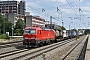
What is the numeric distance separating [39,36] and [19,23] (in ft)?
337

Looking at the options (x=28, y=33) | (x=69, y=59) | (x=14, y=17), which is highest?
(x=14, y=17)

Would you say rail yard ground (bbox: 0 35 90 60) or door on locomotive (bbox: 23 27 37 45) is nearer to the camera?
rail yard ground (bbox: 0 35 90 60)

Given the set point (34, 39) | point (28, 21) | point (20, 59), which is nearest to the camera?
point (20, 59)

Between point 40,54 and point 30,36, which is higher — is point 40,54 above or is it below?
below

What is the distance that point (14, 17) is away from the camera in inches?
6816

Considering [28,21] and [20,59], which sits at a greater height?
[28,21]

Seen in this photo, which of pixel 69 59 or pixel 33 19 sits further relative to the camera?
pixel 33 19

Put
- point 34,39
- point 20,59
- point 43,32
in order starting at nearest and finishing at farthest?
point 20,59 < point 34,39 < point 43,32

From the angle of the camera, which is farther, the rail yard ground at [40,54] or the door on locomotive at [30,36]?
the door on locomotive at [30,36]

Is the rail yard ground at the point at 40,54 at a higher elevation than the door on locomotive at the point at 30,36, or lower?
lower

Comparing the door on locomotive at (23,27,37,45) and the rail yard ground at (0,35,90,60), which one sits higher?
the door on locomotive at (23,27,37,45)

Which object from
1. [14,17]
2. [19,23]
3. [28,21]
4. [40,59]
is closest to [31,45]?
[40,59]

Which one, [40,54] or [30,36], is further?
[30,36]

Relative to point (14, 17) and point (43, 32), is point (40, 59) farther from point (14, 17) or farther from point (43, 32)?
point (14, 17)
